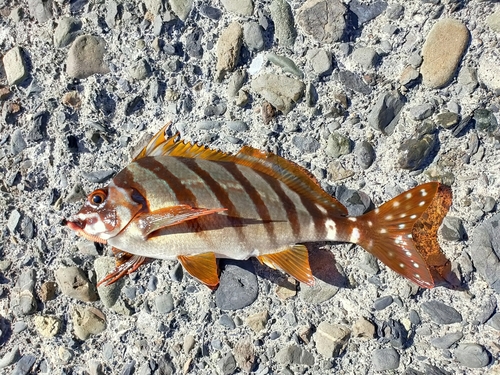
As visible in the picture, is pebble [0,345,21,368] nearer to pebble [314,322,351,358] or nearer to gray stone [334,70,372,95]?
pebble [314,322,351,358]

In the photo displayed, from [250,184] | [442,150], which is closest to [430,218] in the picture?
[442,150]

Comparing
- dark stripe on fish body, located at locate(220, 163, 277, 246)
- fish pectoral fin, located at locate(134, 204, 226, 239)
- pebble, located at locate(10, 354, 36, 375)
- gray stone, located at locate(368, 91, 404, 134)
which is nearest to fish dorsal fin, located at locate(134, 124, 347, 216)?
dark stripe on fish body, located at locate(220, 163, 277, 246)

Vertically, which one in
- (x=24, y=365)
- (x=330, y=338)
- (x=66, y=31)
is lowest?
(x=24, y=365)

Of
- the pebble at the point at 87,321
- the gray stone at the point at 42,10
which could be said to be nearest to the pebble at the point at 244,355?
the pebble at the point at 87,321

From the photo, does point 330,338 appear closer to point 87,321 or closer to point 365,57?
point 87,321

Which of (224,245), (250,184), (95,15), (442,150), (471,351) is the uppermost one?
(95,15)

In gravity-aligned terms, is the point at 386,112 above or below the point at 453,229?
above

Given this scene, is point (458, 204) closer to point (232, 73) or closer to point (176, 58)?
point (232, 73)

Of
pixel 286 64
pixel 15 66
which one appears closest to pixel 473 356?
pixel 286 64
